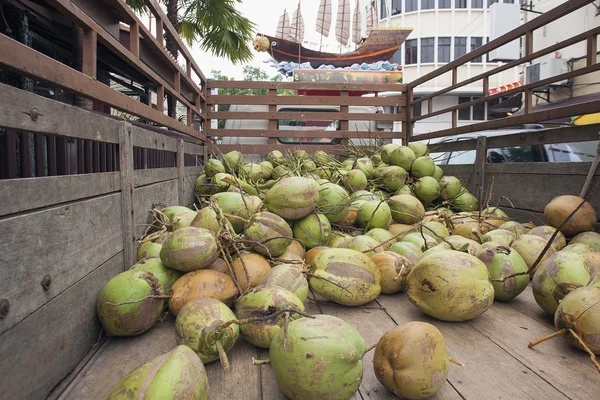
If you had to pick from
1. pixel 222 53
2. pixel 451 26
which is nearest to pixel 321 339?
pixel 222 53

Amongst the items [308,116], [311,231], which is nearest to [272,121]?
[308,116]

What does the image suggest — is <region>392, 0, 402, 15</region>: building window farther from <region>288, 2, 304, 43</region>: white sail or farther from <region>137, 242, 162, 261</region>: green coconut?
<region>137, 242, 162, 261</region>: green coconut

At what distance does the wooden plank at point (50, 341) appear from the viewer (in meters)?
1.08

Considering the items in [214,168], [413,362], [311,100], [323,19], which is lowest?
[413,362]

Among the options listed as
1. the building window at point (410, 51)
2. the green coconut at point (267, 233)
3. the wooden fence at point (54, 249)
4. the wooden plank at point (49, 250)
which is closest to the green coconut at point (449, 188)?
the green coconut at point (267, 233)

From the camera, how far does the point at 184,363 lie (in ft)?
3.72

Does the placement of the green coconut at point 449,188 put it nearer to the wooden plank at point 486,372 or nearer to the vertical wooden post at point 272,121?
the wooden plank at point 486,372

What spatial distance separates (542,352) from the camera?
158cm

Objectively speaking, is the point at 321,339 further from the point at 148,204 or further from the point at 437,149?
the point at 437,149

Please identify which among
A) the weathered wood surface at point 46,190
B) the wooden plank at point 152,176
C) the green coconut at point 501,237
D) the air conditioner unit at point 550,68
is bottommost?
the green coconut at point 501,237

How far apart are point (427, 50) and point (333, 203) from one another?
94.2 feet

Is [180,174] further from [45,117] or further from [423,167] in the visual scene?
[423,167]

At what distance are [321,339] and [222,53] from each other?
30.0ft

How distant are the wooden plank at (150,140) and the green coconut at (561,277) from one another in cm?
224
